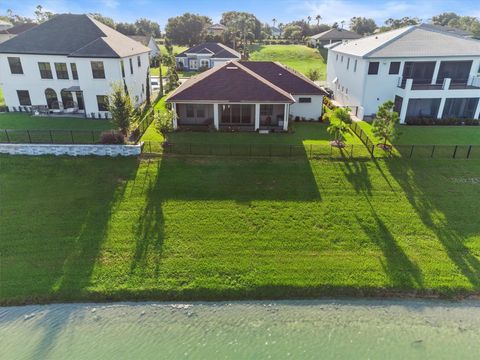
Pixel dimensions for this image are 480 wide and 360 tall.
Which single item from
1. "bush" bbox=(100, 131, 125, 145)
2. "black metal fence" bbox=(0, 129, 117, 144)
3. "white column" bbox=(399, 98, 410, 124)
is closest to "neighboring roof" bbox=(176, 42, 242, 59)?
"white column" bbox=(399, 98, 410, 124)

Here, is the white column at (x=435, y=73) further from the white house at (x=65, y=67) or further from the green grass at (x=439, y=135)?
the white house at (x=65, y=67)

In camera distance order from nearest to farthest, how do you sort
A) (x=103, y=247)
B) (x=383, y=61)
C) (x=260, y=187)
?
(x=103, y=247)
(x=260, y=187)
(x=383, y=61)

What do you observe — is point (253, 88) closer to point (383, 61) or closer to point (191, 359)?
point (383, 61)

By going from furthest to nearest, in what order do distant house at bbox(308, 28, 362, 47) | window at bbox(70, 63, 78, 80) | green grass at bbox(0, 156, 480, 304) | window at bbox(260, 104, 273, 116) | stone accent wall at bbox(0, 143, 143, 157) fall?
distant house at bbox(308, 28, 362, 47)
window at bbox(70, 63, 78, 80)
window at bbox(260, 104, 273, 116)
stone accent wall at bbox(0, 143, 143, 157)
green grass at bbox(0, 156, 480, 304)

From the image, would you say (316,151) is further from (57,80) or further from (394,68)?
(57,80)

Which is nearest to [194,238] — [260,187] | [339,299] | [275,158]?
[260,187]

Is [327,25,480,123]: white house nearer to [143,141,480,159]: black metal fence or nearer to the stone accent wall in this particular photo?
[143,141,480,159]: black metal fence

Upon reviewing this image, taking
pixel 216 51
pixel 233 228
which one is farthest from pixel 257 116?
pixel 216 51
